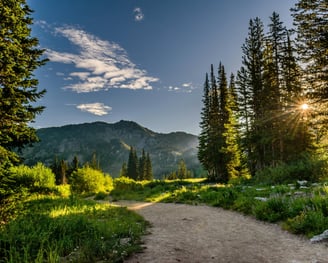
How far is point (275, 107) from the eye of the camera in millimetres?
31750

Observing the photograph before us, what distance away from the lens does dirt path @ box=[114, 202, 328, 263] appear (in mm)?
5384

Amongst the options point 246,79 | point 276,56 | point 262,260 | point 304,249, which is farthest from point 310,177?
point 246,79

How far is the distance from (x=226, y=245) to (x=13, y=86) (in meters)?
9.00

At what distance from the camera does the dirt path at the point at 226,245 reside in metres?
5.38

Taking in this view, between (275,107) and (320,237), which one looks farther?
(275,107)

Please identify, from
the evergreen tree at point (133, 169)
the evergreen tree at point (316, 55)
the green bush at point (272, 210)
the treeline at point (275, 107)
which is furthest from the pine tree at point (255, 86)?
the evergreen tree at point (133, 169)

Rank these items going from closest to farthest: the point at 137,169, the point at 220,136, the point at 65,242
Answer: the point at 65,242, the point at 220,136, the point at 137,169

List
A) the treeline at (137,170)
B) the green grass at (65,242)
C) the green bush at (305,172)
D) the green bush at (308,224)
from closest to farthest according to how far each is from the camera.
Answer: the green grass at (65,242) → the green bush at (308,224) → the green bush at (305,172) → the treeline at (137,170)

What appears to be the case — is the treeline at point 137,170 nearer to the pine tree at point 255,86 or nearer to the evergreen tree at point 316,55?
the pine tree at point 255,86

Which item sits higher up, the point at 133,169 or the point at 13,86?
the point at 13,86

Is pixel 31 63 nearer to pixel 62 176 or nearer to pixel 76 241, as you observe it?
pixel 76 241

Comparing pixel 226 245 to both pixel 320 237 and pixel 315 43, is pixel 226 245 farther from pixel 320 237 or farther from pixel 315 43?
pixel 315 43

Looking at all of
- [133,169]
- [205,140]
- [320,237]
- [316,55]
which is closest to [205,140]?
[205,140]

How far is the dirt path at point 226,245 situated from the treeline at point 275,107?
1605 cm
